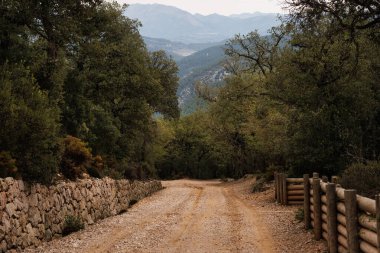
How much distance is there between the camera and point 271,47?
4325 cm

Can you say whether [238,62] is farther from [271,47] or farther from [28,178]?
[28,178]

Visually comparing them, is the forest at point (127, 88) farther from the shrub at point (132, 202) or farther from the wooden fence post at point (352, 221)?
the wooden fence post at point (352, 221)

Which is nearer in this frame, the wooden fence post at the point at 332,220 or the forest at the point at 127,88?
the wooden fence post at the point at 332,220

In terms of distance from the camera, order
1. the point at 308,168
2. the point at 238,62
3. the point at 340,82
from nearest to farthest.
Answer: the point at 340,82, the point at 308,168, the point at 238,62

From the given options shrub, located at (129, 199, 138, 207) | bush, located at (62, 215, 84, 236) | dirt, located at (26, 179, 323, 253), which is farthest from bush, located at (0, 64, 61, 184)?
shrub, located at (129, 199, 138, 207)

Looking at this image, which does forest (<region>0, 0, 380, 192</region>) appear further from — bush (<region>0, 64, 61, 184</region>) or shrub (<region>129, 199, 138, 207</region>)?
shrub (<region>129, 199, 138, 207</region>)

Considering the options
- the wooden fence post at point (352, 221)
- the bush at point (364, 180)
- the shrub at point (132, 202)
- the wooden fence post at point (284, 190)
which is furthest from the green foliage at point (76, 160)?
the wooden fence post at point (352, 221)

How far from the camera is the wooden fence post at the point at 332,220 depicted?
10078 mm

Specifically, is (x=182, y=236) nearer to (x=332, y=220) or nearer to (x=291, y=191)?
(x=332, y=220)

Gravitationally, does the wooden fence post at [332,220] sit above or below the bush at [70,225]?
above

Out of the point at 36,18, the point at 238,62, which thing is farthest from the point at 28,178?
the point at 238,62

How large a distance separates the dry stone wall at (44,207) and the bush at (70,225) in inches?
5.6

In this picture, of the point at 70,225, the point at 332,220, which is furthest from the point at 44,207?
the point at 332,220

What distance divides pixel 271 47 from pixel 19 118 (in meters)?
33.7
